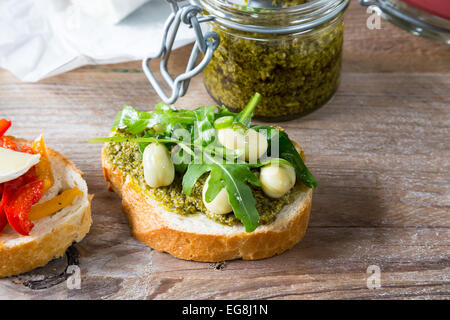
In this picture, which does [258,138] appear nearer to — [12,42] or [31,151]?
[31,151]

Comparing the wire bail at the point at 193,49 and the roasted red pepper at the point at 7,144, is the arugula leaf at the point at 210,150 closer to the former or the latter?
the wire bail at the point at 193,49

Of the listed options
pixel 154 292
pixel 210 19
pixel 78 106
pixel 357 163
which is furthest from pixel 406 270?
pixel 78 106

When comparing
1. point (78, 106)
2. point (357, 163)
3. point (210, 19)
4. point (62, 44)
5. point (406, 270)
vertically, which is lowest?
point (406, 270)

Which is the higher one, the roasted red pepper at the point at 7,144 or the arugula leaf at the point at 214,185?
the roasted red pepper at the point at 7,144

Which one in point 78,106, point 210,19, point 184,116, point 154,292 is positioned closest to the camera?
point 154,292

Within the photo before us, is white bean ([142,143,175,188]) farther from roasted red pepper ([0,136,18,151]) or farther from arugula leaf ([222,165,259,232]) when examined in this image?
roasted red pepper ([0,136,18,151])

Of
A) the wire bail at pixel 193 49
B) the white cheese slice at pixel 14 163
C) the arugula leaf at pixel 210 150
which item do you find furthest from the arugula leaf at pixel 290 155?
the white cheese slice at pixel 14 163
